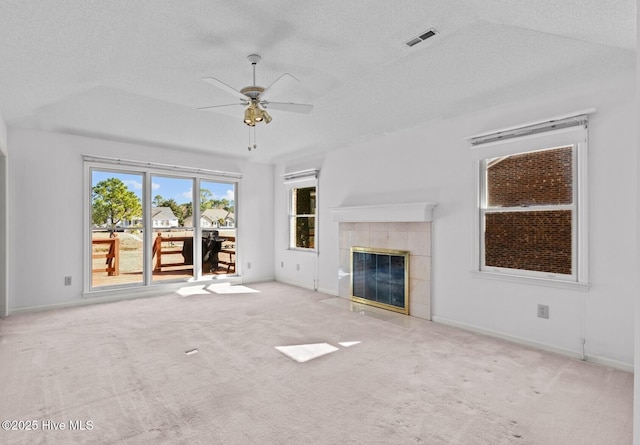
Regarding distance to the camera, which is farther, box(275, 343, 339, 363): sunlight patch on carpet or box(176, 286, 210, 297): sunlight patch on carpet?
box(176, 286, 210, 297): sunlight patch on carpet

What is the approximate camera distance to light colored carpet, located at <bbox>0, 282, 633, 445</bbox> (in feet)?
6.50

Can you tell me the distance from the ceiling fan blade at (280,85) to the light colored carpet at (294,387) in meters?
2.27

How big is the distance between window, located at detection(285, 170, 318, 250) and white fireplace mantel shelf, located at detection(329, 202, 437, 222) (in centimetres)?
83

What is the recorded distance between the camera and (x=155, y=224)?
18.9 feet

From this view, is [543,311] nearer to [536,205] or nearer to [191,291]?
[536,205]

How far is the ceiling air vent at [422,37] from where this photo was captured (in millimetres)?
2350

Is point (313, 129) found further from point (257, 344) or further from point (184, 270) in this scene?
point (184, 270)

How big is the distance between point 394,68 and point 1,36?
289 centimetres

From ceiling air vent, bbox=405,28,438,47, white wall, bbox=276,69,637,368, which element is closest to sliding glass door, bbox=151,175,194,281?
white wall, bbox=276,69,637,368

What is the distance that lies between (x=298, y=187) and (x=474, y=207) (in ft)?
11.7

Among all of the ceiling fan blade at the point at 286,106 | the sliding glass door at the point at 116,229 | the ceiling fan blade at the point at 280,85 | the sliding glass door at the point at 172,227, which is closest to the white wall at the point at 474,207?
the ceiling fan blade at the point at 286,106

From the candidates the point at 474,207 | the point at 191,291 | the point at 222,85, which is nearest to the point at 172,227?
the point at 191,291

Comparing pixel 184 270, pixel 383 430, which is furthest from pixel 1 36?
pixel 184 270

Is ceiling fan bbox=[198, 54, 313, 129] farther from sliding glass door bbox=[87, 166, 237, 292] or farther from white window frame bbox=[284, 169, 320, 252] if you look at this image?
sliding glass door bbox=[87, 166, 237, 292]
